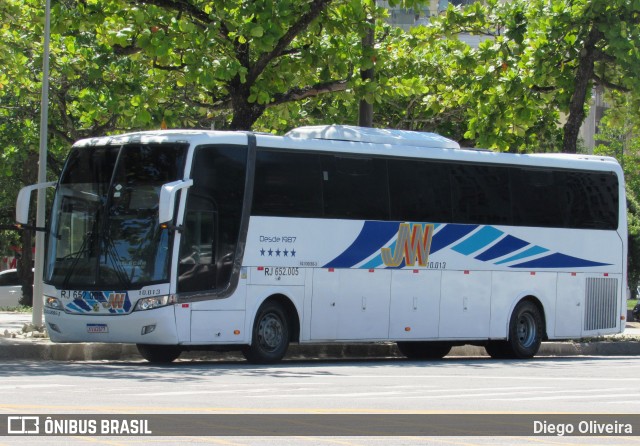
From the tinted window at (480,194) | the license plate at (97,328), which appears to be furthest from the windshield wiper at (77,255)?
the tinted window at (480,194)

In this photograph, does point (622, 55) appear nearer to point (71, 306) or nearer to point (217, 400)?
point (71, 306)

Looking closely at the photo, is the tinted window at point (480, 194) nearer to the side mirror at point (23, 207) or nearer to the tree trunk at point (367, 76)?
the tree trunk at point (367, 76)

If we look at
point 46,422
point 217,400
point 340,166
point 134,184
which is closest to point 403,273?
point 340,166

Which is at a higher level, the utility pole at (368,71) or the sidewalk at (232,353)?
the utility pole at (368,71)

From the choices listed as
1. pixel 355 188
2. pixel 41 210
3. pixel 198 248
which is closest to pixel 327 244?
pixel 355 188

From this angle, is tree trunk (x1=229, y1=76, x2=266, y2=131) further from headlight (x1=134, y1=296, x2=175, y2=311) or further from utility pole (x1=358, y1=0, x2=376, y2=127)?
headlight (x1=134, y1=296, x2=175, y2=311)

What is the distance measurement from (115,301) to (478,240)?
7.14 m

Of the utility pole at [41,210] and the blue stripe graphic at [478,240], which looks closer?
the blue stripe graphic at [478,240]

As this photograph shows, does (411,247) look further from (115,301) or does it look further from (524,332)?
(115,301)

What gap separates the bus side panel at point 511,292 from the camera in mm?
23656

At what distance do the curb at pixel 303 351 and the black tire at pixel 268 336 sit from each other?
7.43 ft

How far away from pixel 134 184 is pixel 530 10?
36.3 feet

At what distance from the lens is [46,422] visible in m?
10.2

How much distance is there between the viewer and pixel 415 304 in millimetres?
22469
